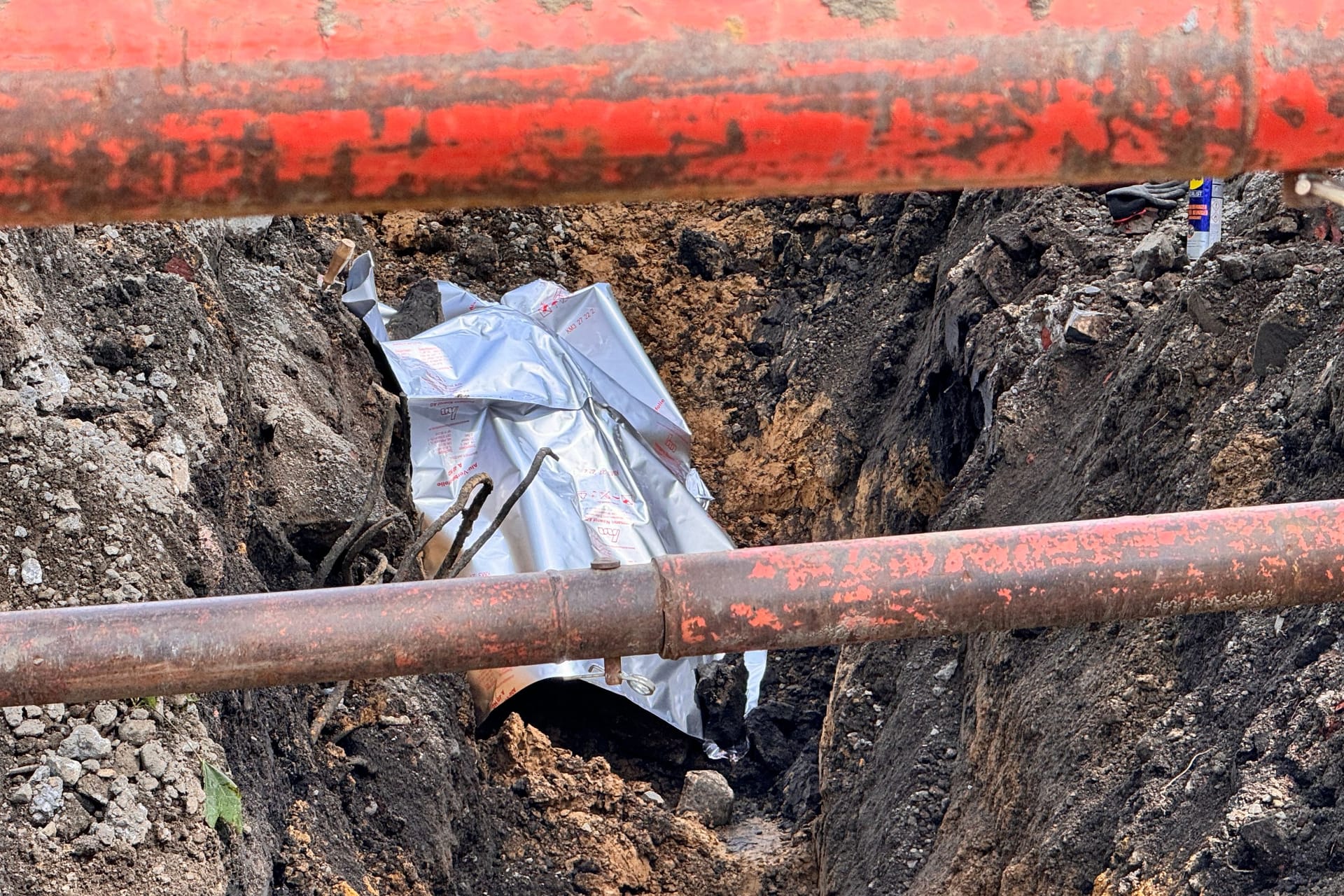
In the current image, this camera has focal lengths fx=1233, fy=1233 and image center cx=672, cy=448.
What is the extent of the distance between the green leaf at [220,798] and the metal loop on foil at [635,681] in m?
1.71

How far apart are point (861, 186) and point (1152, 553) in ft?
2.29

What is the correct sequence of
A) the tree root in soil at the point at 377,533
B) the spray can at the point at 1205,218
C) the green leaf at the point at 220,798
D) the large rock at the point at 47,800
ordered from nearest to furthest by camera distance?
the large rock at the point at 47,800 → the green leaf at the point at 220,798 → the tree root in soil at the point at 377,533 → the spray can at the point at 1205,218

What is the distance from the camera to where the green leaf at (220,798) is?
8.46ft

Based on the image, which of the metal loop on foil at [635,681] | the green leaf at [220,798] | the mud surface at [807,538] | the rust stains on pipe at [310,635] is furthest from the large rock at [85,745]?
the metal loop on foil at [635,681]

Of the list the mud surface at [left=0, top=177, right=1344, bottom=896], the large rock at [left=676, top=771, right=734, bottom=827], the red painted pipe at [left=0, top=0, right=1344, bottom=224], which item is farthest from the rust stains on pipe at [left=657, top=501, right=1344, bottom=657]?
the large rock at [left=676, top=771, right=734, bottom=827]

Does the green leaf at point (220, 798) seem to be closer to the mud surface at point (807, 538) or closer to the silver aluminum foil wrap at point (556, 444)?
the mud surface at point (807, 538)

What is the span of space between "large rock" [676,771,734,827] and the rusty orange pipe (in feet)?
10.3

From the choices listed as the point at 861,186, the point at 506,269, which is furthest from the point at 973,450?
the point at 861,186

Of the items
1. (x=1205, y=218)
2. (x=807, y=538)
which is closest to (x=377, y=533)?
(x=807, y=538)

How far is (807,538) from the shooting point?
5949 mm

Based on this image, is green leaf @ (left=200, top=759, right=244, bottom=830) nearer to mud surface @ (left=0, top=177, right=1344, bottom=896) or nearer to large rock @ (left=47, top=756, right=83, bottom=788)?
mud surface @ (left=0, top=177, right=1344, bottom=896)

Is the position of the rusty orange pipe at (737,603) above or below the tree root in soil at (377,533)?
above

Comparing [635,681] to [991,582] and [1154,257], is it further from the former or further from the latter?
[991,582]

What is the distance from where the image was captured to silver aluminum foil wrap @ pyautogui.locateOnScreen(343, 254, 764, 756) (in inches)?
195
